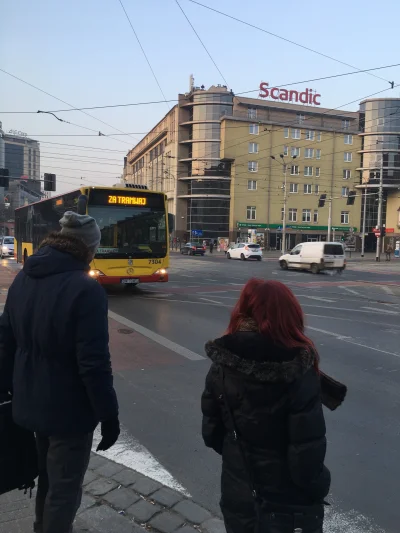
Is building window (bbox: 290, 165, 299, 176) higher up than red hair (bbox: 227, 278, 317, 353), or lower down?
higher up

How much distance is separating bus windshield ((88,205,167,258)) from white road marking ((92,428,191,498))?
30.0 ft

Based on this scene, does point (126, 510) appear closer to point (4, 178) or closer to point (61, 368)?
point (61, 368)

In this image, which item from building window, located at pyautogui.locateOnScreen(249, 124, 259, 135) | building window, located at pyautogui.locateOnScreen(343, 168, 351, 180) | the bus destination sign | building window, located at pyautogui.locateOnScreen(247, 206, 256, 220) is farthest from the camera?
building window, located at pyautogui.locateOnScreen(343, 168, 351, 180)

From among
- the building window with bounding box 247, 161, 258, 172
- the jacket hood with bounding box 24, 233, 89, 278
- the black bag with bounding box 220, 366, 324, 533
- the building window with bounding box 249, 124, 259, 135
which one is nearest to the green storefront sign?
the building window with bounding box 247, 161, 258, 172

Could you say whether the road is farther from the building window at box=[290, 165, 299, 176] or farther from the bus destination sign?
the building window at box=[290, 165, 299, 176]

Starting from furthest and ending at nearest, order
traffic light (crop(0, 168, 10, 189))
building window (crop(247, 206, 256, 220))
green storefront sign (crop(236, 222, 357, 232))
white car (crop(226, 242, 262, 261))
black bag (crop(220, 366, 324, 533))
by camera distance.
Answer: building window (crop(247, 206, 256, 220))
green storefront sign (crop(236, 222, 357, 232))
white car (crop(226, 242, 262, 261))
traffic light (crop(0, 168, 10, 189))
black bag (crop(220, 366, 324, 533))

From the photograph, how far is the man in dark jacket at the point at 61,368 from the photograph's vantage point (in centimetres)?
225

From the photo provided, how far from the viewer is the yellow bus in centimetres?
1295

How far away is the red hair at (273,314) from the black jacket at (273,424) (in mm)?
50

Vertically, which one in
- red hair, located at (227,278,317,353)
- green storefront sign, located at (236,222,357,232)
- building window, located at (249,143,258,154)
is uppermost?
building window, located at (249,143,258,154)

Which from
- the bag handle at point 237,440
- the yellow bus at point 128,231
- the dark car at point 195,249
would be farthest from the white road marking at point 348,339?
the dark car at point 195,249

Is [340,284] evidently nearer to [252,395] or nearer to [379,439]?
[379,439]

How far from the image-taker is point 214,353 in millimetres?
2006

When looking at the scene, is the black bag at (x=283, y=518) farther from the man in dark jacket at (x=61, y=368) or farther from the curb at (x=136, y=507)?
the curb at (x=136, y=507)
